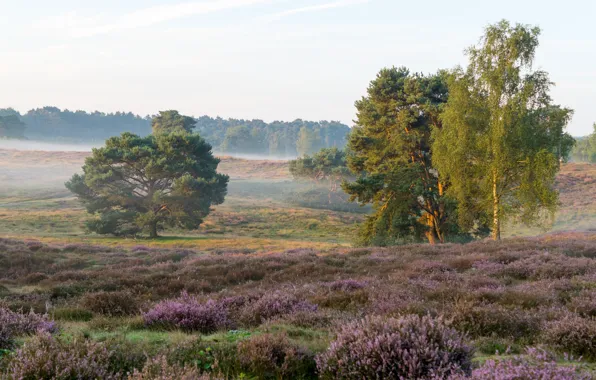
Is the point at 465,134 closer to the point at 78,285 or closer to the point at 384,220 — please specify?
the point at 384,220

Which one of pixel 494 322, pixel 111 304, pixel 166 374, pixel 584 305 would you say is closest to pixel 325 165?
pixel 111 304

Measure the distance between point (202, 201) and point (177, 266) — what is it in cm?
3050

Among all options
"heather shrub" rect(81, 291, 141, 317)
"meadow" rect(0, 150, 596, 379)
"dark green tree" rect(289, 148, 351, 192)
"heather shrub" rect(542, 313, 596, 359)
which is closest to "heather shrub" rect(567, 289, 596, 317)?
"meadow" rect(0, 150, 596, 379)

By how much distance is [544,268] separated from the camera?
40.6 ft

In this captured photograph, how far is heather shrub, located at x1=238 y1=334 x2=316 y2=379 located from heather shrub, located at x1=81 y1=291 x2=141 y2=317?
17.9ft

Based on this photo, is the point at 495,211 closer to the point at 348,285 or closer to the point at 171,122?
the point at 348,285

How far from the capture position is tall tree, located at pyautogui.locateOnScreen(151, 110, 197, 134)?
94375 millimetres

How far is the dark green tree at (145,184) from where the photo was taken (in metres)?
45.3

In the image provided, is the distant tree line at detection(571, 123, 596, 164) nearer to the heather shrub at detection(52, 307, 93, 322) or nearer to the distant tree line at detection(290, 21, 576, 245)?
the distant tree line at detection(290, 21, 576, 245)

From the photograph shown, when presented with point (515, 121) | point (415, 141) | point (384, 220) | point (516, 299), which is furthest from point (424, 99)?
point (516, 299)

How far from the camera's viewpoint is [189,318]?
740 centimetres

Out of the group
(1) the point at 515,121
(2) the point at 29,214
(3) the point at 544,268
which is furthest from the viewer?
(2) the point at 29,214

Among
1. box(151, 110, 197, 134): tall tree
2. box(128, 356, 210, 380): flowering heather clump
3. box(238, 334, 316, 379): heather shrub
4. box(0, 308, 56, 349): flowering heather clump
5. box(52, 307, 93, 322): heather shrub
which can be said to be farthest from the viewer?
box(151, 110, 197, 134): tall tree

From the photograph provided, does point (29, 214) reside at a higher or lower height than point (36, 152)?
lower
